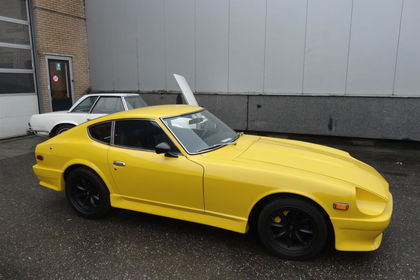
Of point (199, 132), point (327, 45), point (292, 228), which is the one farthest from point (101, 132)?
point (327, 45)

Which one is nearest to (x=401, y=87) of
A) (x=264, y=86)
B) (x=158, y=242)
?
(x=264, y=86)

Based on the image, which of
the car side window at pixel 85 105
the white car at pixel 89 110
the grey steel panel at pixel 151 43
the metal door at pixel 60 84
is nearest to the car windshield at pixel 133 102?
the white car at pixel 89 110

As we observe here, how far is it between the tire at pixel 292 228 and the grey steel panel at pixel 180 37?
7724 mm

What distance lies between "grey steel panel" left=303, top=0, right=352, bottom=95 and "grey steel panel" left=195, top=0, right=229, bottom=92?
253 centimetres

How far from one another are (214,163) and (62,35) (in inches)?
399

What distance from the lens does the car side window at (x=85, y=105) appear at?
728 centimetres

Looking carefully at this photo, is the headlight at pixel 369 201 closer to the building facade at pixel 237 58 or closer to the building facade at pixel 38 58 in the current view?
the building facade at pixel 237 58

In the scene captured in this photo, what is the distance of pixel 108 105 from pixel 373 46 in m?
7.07

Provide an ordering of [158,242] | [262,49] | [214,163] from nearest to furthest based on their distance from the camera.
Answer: [214,163] < [158,242] < [262,49]

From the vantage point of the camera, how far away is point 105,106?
711 centimetres

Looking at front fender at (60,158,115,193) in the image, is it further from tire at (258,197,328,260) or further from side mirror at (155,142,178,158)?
tire at (258,197,328,260)

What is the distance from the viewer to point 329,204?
2.61m

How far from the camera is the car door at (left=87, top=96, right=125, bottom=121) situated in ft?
23.0

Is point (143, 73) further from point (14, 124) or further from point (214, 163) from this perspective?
point (214, 163)
